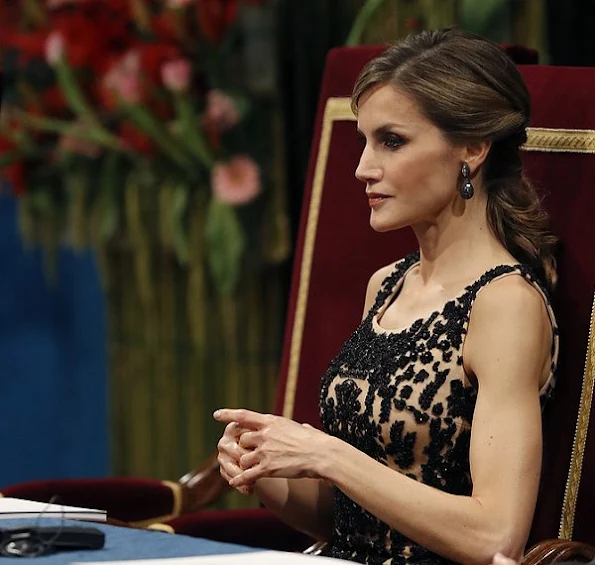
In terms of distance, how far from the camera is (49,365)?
4.74 meters

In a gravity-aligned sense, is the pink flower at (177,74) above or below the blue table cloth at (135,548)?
above

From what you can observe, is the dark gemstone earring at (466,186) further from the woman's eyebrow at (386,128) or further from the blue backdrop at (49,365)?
the blue backdrop at (49,365)

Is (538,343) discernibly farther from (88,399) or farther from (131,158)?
(88,399)

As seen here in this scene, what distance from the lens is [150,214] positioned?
350cm

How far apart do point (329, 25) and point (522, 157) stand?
3.98ft

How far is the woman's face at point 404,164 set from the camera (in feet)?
6.52

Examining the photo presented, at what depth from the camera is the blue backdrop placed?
4641 mm

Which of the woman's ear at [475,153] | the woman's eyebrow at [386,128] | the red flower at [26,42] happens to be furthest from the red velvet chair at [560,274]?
the red flower at [26,42]

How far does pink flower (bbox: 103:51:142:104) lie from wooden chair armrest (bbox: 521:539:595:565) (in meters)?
1.70

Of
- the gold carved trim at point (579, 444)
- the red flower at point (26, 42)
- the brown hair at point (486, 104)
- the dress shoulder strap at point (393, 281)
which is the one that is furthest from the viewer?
the red flower at point (26, 42)

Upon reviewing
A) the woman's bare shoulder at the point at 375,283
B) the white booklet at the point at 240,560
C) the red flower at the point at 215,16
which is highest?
the red flower at the point at 215,16

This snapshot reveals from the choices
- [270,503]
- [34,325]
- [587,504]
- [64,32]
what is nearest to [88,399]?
[34,325]

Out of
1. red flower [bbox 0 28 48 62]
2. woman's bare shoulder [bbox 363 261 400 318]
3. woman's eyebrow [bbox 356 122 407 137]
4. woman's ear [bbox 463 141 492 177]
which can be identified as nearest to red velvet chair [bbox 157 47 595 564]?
woman's bare shoulder [bbox 363 261 400 318]

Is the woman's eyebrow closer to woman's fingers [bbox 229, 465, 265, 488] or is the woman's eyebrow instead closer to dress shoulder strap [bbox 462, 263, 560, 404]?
dress shoulder strap [bbox 462, 263, 560, 404]
